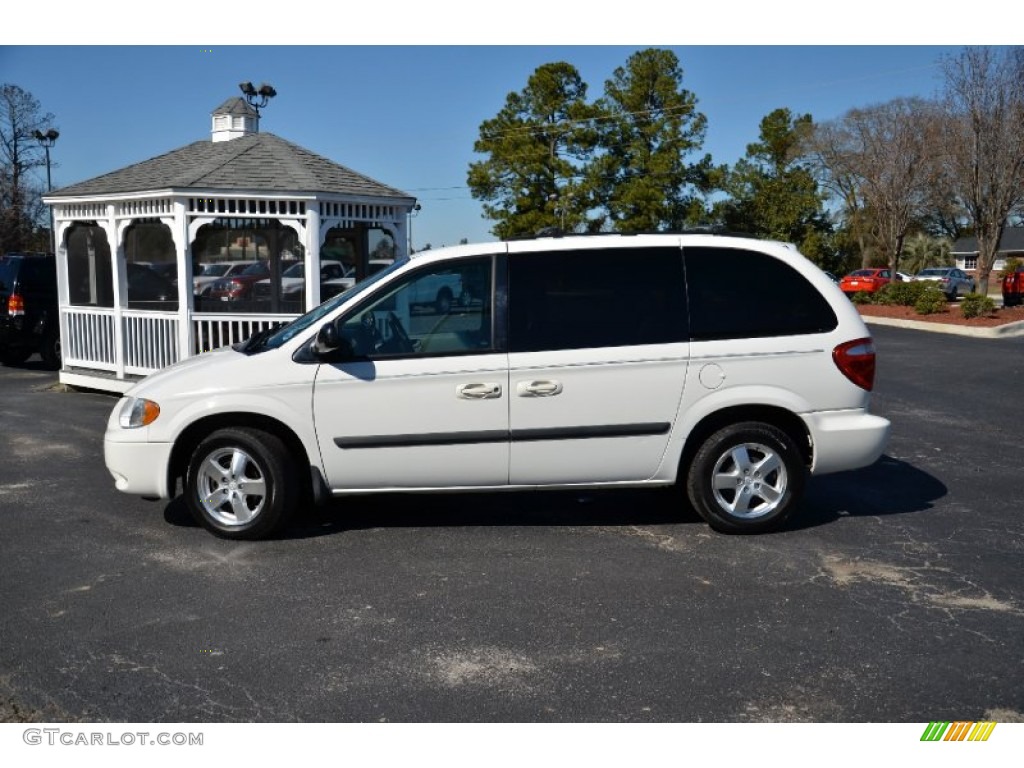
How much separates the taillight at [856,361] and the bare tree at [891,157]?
1399 inches

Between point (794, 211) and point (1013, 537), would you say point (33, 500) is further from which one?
point (794, 211)

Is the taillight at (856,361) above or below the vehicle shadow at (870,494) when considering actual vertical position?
above

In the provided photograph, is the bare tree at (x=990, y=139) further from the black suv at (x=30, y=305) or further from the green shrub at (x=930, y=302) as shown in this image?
the black suv at (x=30, y=305)

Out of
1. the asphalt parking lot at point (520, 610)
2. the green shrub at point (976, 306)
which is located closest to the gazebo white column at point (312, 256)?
the asphalt parking lot at point (520, 610)

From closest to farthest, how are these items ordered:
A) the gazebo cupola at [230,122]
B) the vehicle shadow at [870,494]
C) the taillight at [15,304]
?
the vehicle shadow at [870,494]
the gazebo cupola at [230,122]
the taillight at [15,304]

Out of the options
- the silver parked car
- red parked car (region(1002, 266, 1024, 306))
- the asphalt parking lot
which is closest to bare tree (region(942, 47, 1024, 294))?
red parked car (region(1002, 266, 1024, 306))

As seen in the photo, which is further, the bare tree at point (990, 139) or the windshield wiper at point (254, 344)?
the bare tree at point (990, 139)

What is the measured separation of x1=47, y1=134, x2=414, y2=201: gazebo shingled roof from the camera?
38.4 feet

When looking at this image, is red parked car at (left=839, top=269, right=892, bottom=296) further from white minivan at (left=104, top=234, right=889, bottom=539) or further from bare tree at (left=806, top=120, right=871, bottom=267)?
white minivan at (left=104, top=234, right=889, bottom=539)

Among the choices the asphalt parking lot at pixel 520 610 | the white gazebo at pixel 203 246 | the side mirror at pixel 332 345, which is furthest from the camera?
the white gazebo at pixel 203 246

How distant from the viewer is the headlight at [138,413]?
6109 millimetres

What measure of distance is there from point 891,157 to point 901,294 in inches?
531

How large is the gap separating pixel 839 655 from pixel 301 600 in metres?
2.69

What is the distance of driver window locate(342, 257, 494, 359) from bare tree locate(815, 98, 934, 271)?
36.5 metres
